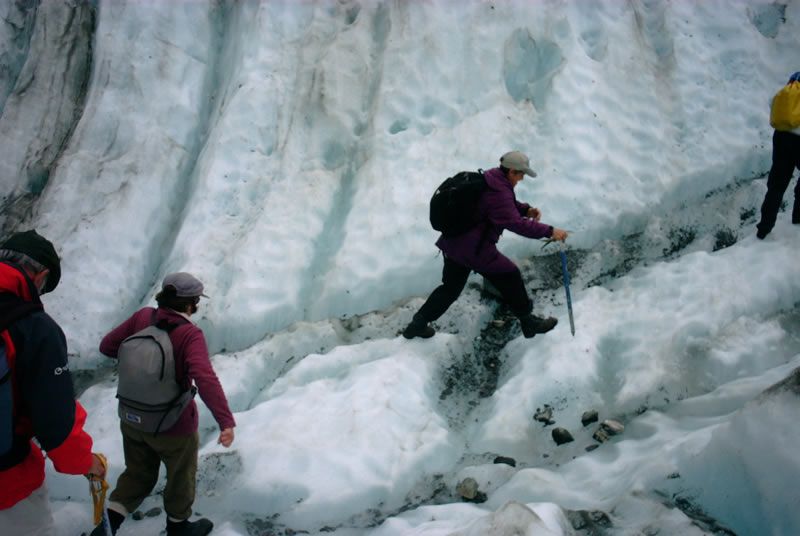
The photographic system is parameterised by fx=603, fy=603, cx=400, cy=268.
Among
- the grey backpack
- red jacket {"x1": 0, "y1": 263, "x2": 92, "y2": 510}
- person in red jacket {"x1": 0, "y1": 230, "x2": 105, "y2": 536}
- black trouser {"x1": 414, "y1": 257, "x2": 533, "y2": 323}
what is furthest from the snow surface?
red jacket {"x1": 0, "y1": 263, "x2": 92, "y2": 510}

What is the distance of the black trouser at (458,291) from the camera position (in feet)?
17.0

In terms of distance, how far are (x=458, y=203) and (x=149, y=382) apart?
2619 millimetres

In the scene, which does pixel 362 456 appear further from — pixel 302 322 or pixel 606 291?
pixel 606 291

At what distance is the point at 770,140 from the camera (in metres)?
6.75

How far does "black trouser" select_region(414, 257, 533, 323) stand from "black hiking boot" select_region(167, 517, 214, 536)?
7.83ft

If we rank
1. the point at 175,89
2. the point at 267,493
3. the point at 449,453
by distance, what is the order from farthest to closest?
1. the point at 175,89
2. the point at 449,453
3. the point at 267,493

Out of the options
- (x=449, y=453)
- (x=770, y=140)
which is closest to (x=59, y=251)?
(x=449, y=453)

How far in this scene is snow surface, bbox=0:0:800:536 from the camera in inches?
167

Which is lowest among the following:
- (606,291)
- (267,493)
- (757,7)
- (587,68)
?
(267,493)

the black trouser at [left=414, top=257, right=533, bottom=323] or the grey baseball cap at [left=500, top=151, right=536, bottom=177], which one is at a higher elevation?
the grey baseball cap at [left=500, top=151, right=536, bottom=177]

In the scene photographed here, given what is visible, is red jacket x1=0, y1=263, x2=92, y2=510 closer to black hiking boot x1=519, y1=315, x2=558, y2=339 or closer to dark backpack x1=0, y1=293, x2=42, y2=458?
dark backpack x1=0, y1=293, x2=42, y2=458

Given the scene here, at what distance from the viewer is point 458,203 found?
481 centimetres

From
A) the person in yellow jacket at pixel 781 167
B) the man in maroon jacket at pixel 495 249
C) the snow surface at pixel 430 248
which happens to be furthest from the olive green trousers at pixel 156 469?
the person in yellow jacket at pixel 781 167

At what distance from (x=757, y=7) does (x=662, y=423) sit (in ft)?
19.5
